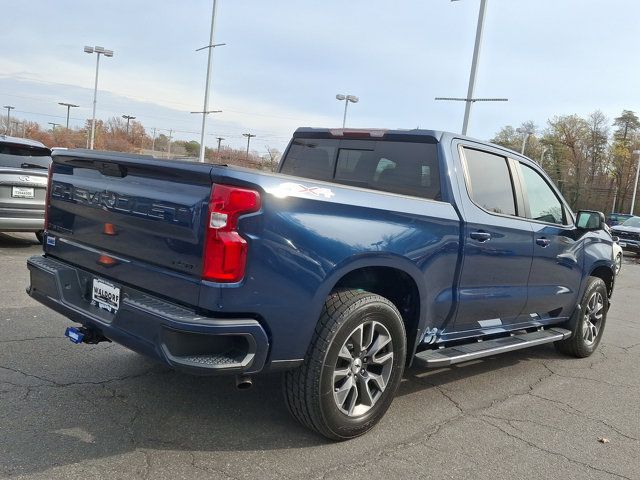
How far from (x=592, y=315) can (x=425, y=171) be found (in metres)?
3.03

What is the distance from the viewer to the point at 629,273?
1639 cm

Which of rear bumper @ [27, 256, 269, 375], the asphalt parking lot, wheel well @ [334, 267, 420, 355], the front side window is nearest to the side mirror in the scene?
the front side window

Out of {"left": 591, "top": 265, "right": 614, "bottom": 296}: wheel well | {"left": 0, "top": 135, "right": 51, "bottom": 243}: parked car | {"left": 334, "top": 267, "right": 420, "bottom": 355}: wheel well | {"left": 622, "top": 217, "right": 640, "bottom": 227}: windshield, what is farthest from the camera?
{"left": 622, "top": 217, "right": 640, "bottom": 227}: windshield

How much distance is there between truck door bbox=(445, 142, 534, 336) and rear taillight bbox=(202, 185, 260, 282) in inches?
71.0

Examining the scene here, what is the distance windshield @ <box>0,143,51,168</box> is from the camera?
8.29m

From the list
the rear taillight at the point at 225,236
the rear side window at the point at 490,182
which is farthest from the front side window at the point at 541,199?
the rear taillight at the point at 225,236

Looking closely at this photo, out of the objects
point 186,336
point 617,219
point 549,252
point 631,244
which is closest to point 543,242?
point 549,252

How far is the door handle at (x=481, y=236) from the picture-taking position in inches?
156

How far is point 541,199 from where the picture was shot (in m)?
5.04

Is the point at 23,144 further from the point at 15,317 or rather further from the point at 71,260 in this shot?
the point at 71,260

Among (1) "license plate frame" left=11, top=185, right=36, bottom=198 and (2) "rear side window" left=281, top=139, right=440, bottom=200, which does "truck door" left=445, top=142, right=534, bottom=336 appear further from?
(1) "license plate frame" left=11, top=185, right=36, bottom=198

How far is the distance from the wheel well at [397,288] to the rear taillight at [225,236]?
955 mm

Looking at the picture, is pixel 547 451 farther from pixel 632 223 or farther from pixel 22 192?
pixel 632 223

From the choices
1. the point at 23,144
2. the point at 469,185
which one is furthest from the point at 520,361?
the point at 23,144
